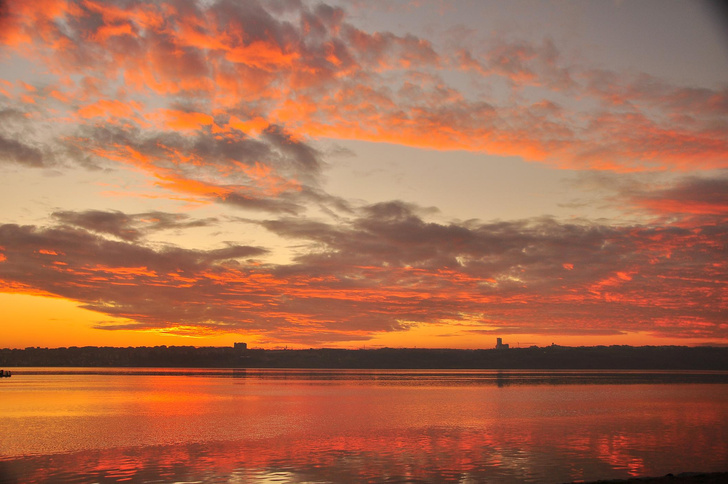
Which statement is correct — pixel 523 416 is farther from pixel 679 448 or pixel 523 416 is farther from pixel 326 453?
pixel 326 453

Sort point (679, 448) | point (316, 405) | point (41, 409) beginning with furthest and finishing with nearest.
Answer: point (316, 405) < point (41, 409) < point (679, 448)

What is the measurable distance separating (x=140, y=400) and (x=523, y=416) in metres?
54.8

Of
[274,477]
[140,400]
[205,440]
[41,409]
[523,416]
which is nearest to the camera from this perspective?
[274,477]

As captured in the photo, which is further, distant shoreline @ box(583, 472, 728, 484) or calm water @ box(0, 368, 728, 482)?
calm water @ box(0, 368, 728, 482)

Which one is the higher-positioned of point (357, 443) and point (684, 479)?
point (684, 479)

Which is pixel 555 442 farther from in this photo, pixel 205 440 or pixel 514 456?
pixel 205 440

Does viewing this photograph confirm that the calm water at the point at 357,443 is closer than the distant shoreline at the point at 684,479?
No

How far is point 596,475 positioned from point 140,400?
7377cm

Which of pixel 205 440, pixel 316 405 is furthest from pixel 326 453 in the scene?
pixel 316 405

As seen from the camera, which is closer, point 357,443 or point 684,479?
point 684,479

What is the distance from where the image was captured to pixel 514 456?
3725cm

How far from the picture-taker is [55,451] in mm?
39000

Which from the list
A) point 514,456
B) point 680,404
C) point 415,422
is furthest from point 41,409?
point 680,404

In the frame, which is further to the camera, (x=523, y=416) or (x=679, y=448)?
(x=523, y=416)
